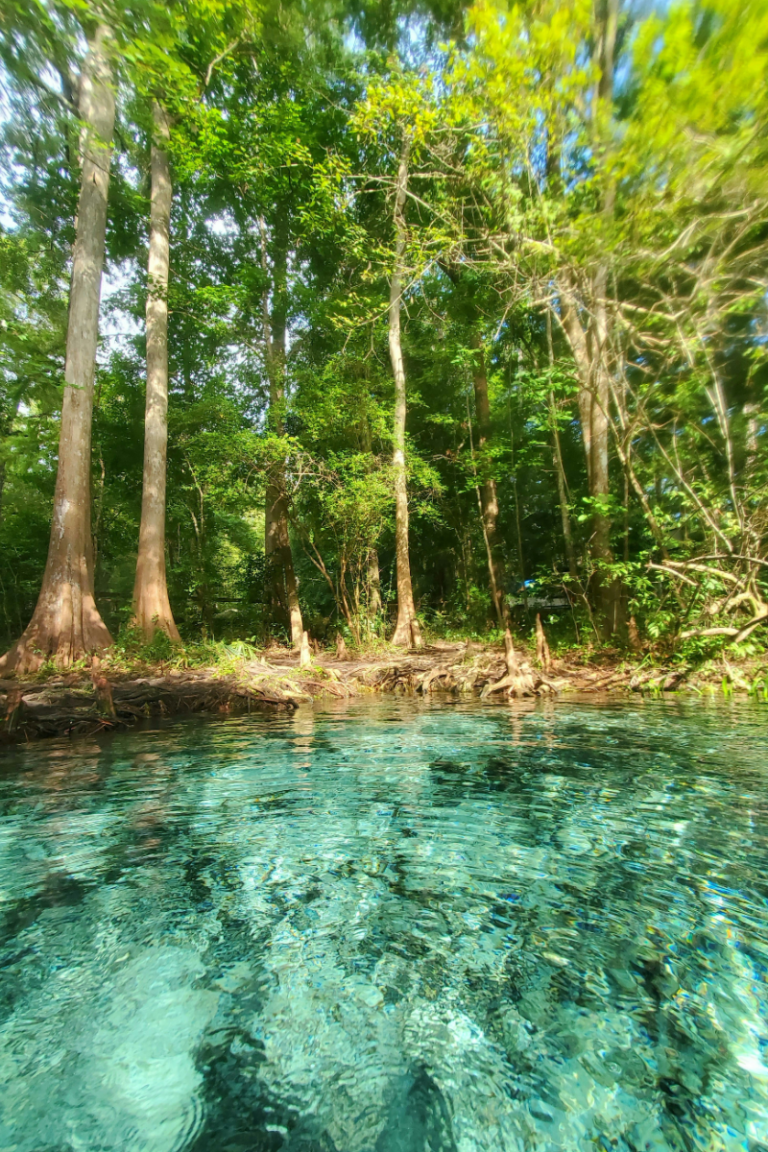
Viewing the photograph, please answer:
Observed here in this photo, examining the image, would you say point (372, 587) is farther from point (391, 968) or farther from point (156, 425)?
point (391, 968)

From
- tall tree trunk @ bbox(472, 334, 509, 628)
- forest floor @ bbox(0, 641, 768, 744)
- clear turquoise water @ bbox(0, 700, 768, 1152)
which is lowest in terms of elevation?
clear turquoise water @ bbox(0, 700, 768, 1152)

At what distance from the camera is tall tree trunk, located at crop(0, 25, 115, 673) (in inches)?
359

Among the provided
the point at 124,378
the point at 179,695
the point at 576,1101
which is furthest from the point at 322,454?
the point at 576,1101

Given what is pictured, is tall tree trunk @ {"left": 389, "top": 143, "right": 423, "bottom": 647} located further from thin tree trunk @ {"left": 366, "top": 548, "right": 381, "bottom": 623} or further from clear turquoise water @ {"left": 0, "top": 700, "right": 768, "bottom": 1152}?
clear turquoise water @ {"left": 0, "top": 700, "right": 768, "bottom": 1152}

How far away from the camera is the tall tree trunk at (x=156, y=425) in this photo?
11195mm

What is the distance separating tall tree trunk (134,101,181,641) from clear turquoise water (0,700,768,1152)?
7843 millimetres

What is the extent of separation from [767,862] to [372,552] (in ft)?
39.5

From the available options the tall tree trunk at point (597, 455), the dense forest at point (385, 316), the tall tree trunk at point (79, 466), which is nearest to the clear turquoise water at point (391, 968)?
the dense forest at point (385, 316)

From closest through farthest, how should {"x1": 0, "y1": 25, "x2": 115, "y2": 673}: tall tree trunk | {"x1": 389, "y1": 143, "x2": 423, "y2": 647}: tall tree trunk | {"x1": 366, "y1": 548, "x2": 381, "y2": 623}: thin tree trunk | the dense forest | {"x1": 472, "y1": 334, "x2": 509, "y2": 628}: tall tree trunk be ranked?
the dense forest < {"x1": 0, "y1": 25, "x2": 115, "y2": 673}: tall tree trunk < {"x1": 389, "y1": 143, "x2": 423, "y2": 647}: tall tree trunk < {"x1": 366, "y1": 548, "x2": 381, "y2": 623}: thin tree trunk < {"x1": 472, "y1": 334, "x2": 509, "y2": 628}: tall tree trunk

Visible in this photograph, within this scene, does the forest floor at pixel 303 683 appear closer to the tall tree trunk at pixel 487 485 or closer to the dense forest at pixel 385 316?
the dense forest at pixel 385 316

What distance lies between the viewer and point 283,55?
1301 centimetres

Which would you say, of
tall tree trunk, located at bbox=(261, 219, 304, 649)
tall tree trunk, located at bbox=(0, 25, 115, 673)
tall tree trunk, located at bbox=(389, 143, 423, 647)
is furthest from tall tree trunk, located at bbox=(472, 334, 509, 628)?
tall tree trunk, located at bbox=(0, 25, 115, 673)

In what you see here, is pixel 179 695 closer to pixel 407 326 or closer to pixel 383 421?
pixel 383 421

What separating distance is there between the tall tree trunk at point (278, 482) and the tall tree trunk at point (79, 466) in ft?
14.3
